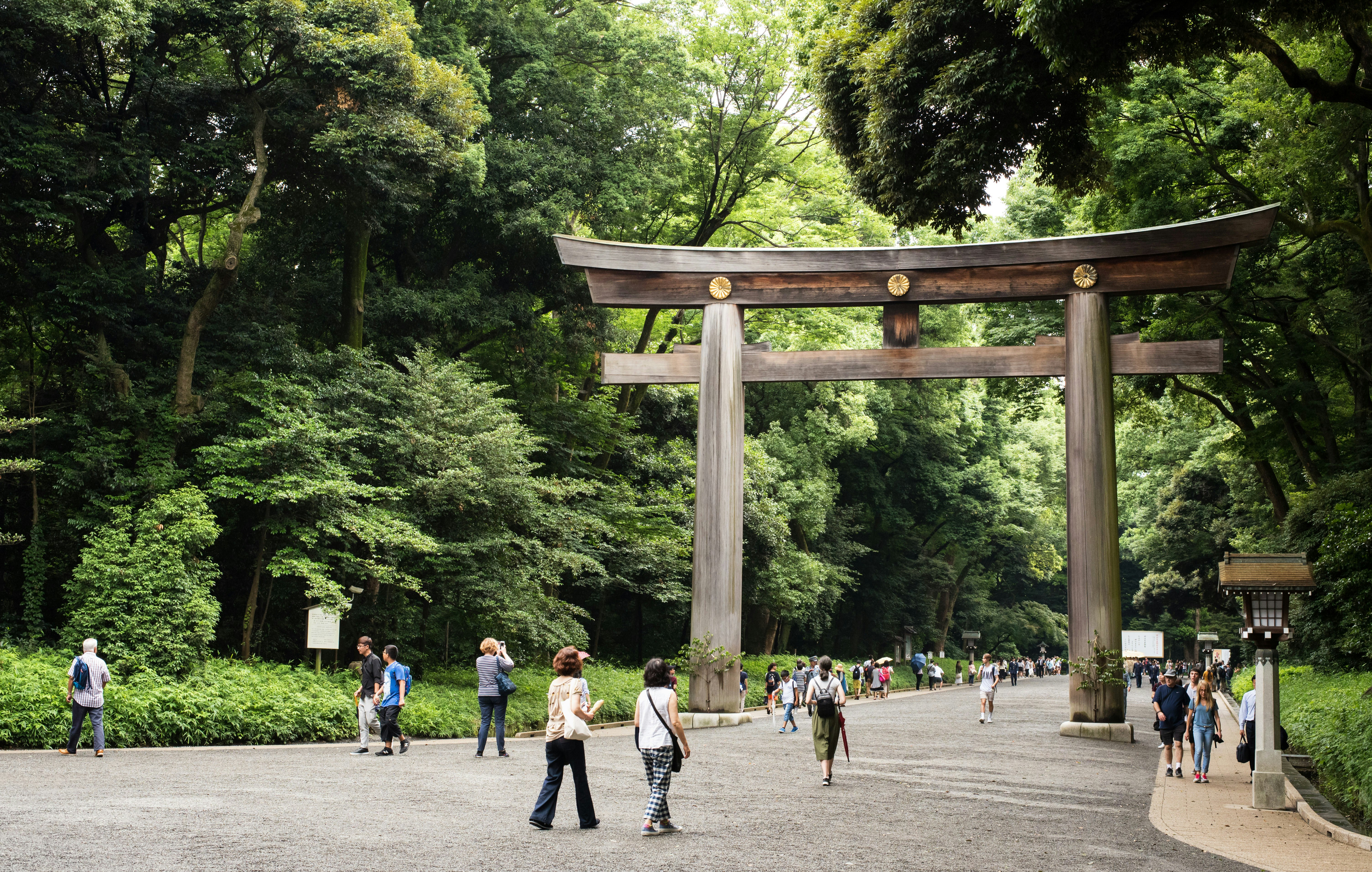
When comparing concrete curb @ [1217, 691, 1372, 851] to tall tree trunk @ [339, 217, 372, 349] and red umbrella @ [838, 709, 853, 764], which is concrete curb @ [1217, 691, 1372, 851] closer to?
red umbrella @ [838, 709, 853, 764]

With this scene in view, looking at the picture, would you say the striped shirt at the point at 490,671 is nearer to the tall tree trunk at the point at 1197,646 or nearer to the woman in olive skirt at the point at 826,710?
the woman in olive skirt at the point at 826,710

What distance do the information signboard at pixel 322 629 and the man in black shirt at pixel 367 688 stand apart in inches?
147

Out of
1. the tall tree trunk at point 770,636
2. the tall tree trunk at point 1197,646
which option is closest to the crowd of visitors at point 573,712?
the tall tree trunk at point 770,636

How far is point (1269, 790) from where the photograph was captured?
11141 millimetres

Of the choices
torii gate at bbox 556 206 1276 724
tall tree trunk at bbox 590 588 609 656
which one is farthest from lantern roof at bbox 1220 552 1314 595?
tall tree trunk at bbox 590 588 609 656

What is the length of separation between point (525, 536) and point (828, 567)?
1873 cm

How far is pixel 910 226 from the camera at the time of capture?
11180 millimetres

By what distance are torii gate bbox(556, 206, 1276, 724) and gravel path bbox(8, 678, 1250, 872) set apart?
2.72 meters

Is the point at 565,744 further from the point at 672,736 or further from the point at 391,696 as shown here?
the point at 391,696

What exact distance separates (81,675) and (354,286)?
12310 millimetres

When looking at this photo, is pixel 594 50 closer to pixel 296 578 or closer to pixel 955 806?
pixel 296 578

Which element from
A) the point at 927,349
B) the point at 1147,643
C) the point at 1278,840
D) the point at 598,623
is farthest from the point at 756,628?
the point at 1147,643

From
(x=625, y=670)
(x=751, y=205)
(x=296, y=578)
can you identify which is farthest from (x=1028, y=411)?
(x=296, y=578)

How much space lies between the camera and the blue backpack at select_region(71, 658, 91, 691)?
44.3 ft
